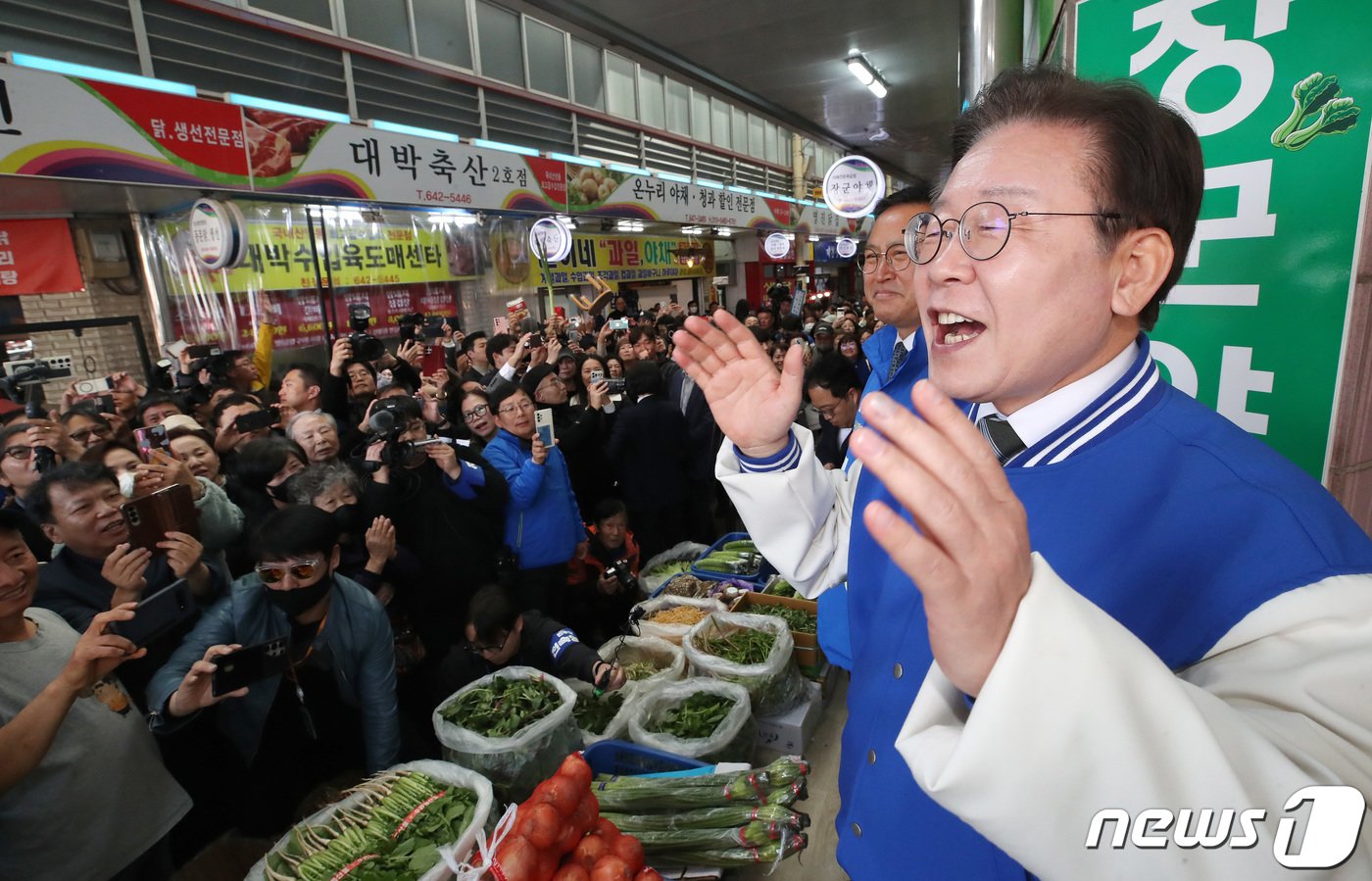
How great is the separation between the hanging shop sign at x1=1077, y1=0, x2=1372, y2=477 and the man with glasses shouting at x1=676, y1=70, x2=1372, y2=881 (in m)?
0.82

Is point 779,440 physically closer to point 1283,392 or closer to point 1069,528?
point 1069,528

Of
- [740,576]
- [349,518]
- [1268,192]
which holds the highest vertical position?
[1268,192]

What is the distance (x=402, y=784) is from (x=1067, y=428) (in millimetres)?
2076

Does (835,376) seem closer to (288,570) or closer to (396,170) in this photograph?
(288,570)

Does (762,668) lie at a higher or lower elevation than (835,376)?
lower

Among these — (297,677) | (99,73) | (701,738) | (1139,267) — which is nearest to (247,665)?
(297,677)

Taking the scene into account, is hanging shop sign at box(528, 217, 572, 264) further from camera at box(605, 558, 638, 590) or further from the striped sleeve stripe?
the striped sleeve stripe

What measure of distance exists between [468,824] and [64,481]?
1.85 metres

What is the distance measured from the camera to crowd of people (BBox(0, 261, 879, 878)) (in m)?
1.80

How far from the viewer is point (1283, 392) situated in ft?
5.12

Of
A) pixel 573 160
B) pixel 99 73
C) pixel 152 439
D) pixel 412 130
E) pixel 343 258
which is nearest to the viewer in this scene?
pixel 152 439

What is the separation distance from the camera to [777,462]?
3.95ft

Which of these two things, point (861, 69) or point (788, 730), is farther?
point (861, 69)

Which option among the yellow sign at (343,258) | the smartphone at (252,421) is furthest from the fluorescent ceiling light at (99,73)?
the smartphone at (252,421)
